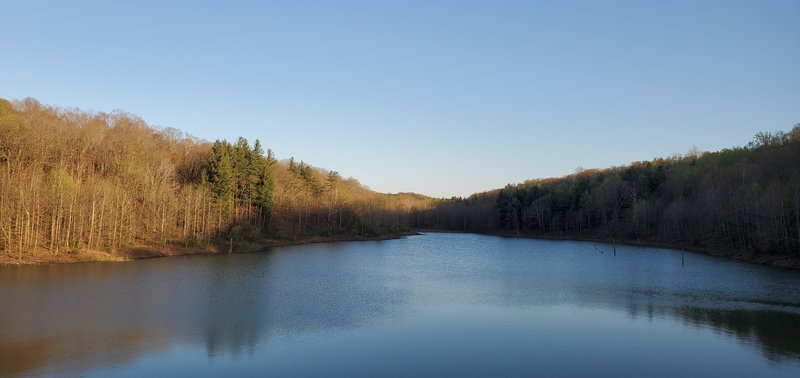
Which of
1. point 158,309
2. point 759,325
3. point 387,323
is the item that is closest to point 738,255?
point 759,325

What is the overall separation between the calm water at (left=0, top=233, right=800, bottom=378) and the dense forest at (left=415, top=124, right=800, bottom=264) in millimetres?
15768

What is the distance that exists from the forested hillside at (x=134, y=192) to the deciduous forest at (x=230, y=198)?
0.14 metres

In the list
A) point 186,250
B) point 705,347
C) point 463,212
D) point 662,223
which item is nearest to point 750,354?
point 705,347

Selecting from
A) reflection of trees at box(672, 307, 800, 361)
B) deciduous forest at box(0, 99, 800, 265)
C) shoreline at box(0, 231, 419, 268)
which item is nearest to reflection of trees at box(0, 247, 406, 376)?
shoreline at box(0, 231, 419, 268)

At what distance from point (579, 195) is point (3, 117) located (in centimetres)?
9051

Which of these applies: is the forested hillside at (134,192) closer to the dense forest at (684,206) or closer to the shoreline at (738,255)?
the shoreline at (738,255)

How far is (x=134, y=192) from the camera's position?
45.9 metres

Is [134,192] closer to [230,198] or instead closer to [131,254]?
[131,254]

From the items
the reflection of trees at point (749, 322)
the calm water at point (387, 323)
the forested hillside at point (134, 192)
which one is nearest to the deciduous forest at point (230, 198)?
the forested hillside at point (134, 192)

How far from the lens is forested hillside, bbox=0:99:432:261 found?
36219mm

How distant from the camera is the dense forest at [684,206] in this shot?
44062 mm

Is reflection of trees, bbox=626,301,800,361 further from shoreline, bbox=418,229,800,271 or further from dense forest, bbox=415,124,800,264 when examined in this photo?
dense forest, bbox=415,124,800,264

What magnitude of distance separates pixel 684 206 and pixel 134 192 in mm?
66075

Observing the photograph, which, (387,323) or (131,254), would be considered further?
(131,254)
